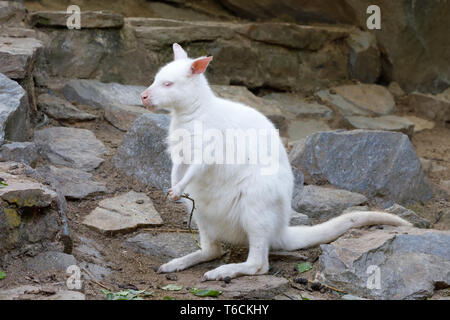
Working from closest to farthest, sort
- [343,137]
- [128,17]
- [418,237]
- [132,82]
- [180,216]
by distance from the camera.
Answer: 1. [418,237]
2. [180,216]
3. [343,137]
4. [132,82]
5. [128,17]

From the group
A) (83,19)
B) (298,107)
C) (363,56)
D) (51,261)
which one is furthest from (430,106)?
(51,261)

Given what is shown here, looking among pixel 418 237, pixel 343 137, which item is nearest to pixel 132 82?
pixel 343 137

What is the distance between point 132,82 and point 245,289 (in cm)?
396

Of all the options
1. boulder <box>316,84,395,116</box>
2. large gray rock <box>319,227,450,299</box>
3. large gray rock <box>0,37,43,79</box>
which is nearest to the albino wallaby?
large gray rock <box>319,227,450,299</box>

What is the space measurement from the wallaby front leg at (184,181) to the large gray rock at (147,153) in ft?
4.58

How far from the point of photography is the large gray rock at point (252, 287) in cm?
338

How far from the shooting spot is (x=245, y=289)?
135 inches

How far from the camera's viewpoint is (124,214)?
4.46 m

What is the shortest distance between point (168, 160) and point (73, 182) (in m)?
0.80

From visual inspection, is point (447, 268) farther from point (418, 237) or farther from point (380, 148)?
point (380, 148)

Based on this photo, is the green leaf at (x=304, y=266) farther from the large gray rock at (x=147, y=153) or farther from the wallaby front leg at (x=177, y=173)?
the large gray rock at (x=147, y=153)

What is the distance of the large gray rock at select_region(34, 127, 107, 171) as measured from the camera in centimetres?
508

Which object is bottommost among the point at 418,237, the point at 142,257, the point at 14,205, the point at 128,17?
the point at 142,257

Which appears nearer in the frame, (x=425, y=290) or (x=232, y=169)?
(x=425, y=290)
